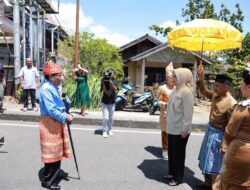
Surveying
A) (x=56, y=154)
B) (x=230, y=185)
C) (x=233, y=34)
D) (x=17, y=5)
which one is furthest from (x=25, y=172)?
(x=17, y=5)

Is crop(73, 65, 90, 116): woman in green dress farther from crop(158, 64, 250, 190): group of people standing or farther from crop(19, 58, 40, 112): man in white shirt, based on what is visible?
crop(158, 64, 250, 190): group of people standing

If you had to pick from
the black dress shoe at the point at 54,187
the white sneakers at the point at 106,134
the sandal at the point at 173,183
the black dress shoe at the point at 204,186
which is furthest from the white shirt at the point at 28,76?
the black dress shoe at the point at 204,186

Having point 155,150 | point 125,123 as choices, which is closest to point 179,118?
point 155,150

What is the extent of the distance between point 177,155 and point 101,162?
1.64 meters

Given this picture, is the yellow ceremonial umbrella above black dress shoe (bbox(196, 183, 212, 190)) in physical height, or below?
above

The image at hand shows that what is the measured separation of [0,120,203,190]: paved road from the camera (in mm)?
4730

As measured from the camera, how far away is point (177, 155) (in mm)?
4676

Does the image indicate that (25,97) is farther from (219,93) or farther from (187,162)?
(219,93)

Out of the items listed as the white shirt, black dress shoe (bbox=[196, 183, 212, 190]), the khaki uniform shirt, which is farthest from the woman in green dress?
the khaki uniform shirt

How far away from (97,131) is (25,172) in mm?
3368

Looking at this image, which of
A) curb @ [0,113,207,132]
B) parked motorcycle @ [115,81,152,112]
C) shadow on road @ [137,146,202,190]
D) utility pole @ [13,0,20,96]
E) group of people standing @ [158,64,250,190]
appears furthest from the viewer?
parked motorcycle @ [115,81,152,112]

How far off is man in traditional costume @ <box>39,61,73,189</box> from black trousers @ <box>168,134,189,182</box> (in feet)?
5.19

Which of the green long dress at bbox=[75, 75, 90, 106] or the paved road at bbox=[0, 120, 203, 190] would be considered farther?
the green long dress at bbox=[75, 75, 90, 106]

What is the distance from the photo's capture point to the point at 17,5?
1217cm
